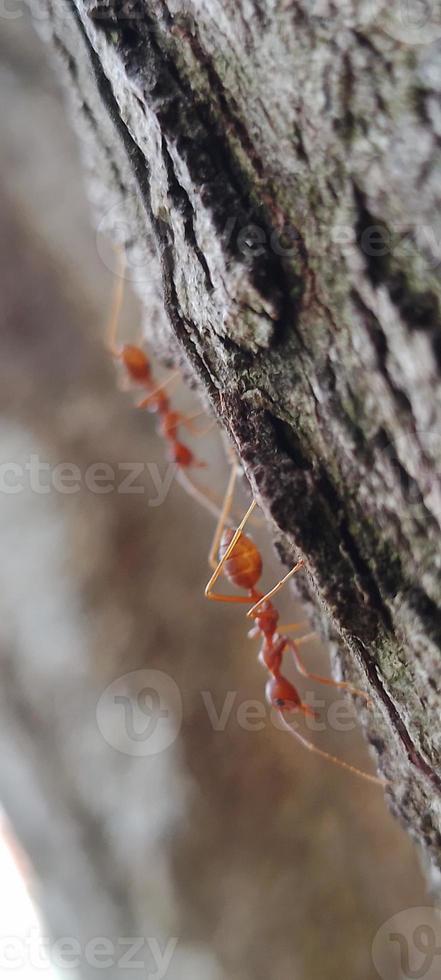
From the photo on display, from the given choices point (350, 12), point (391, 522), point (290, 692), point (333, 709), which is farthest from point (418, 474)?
point (333, 709)

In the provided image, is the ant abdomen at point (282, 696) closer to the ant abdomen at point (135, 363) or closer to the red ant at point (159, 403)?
the red ant at point (159, 403)

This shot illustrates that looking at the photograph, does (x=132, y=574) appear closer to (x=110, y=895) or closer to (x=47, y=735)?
(x=47, y=735)

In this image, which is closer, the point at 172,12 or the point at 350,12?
the point at 350,12

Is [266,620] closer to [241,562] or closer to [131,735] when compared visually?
[241,562]

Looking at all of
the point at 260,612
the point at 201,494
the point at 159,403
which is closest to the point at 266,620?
the point at 260,612

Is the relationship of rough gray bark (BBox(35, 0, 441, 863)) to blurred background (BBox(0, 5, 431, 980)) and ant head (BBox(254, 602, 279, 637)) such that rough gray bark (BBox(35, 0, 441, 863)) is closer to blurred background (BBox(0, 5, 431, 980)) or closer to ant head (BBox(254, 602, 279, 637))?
ant head (BBox(254, 602, 279, 637))

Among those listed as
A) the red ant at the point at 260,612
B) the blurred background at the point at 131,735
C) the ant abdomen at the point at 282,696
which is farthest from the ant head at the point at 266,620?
the blurred background at the point at 131,735
